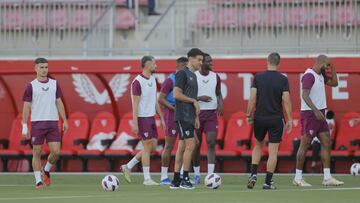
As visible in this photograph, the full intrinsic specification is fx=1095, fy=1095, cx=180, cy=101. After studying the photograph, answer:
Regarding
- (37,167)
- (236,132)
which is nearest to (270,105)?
(37,167)

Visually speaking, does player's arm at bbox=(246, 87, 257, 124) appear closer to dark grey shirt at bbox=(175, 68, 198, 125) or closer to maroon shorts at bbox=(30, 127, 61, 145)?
dark grey shirt at bbox=(175, 68, 198, 125)

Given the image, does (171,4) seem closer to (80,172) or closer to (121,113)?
(121,113)

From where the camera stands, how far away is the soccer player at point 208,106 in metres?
20.2

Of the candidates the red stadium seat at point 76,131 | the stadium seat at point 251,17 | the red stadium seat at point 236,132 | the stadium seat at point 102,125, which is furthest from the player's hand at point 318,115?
the red stadium seat at point 76,131

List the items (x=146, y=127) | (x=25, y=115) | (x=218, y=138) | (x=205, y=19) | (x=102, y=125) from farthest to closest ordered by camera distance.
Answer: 1. (x=205, y=19)
2. (x=102, y=125)
3. (x=218, y=138)
4. (x=146, y=127)
5. (x=25, y=115)

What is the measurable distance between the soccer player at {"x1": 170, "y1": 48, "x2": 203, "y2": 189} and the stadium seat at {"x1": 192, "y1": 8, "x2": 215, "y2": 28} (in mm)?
9612

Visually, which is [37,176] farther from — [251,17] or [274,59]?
[251,17]

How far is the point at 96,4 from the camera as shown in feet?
94.0

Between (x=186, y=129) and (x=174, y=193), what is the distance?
4.98ft

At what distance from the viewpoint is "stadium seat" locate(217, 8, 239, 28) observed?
2728 cm

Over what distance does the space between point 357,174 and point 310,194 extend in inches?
236

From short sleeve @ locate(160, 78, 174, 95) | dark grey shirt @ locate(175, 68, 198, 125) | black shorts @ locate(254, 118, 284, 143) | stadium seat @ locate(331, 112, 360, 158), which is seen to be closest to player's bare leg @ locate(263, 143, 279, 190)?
black shorts @ locate(254, 118, 284, 143)

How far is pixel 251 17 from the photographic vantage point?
88.8ft

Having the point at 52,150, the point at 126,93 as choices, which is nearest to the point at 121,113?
the point at 126,93
